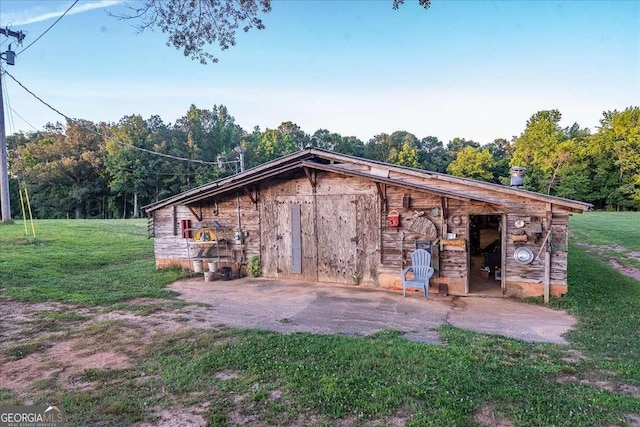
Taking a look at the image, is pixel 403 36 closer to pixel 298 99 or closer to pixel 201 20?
pixel 298 99


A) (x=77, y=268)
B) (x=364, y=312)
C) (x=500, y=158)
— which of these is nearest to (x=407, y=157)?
(x=500, y=158)

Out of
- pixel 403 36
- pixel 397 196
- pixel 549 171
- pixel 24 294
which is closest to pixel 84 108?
pixel 24 294

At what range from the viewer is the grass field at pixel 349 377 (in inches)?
120

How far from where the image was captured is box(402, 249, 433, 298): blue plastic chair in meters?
7.59

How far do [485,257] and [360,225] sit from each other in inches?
171

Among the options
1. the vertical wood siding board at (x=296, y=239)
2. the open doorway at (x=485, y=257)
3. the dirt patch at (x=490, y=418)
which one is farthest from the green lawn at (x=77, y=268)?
the open doorway at (x=485, y=257)

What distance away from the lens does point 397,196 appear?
8.28 meters

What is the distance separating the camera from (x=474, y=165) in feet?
125

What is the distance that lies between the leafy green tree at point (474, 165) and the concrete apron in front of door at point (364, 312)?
110 feet

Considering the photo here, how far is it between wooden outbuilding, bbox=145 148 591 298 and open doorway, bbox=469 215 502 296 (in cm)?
5

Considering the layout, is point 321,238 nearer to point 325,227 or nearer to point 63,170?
point 325,227

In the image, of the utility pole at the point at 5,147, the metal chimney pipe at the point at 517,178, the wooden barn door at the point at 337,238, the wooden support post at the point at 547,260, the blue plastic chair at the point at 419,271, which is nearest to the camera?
the wooden support post at the point at 547,260

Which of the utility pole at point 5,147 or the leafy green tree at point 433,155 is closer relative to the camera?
the utility pole at point 5,147

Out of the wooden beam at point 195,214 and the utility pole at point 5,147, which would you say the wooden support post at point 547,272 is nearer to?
the wooden beam at point 195,214
